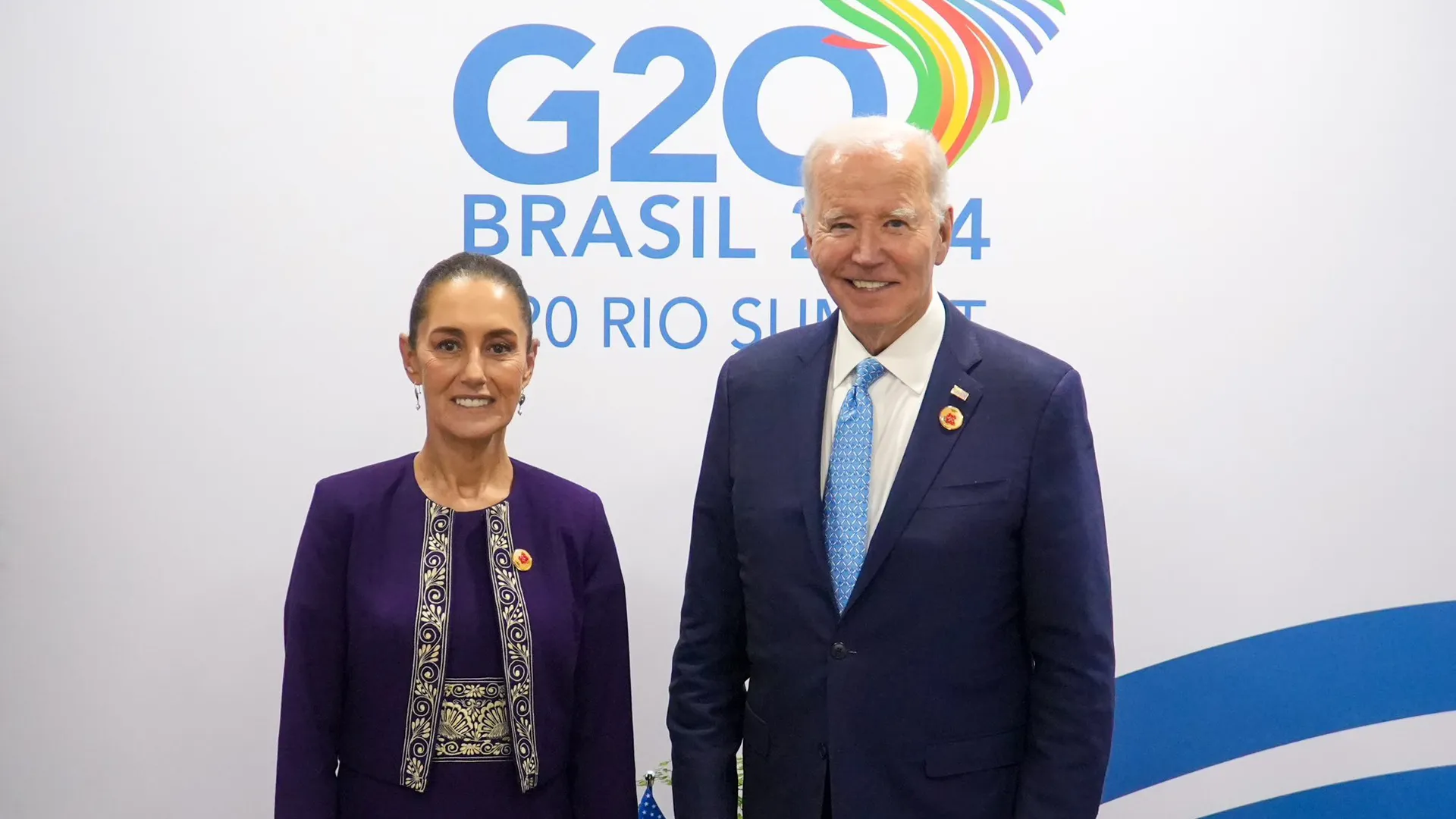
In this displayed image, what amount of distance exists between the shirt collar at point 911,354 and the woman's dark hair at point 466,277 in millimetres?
607

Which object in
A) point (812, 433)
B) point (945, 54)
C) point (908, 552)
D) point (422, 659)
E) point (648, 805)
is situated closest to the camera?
point (908, 552)

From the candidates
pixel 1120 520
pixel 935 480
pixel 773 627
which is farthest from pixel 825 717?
pixel 1120 520

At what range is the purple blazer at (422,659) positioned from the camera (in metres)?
2.17

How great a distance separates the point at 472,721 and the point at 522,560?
0.94 feet

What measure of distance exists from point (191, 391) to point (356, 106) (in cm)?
78

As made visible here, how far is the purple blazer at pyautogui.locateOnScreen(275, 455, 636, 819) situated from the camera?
7.13ft

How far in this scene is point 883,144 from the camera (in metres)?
2.00

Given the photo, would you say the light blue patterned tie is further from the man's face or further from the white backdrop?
the white backdrop

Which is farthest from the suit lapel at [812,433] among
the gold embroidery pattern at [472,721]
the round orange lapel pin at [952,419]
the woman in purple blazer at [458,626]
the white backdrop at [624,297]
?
the white backdrop at [624,297]

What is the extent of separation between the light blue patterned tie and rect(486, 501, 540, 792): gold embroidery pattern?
57 cm

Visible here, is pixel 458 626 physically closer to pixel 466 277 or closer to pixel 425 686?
pixel 425 686

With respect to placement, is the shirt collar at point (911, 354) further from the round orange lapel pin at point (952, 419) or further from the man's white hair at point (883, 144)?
the man's white hair at point (883, 144)

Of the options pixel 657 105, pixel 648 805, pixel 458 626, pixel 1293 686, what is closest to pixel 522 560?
pixel 458 626

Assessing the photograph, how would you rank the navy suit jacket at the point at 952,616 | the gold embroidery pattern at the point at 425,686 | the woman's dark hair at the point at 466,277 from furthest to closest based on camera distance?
the woman's dark hair at the point at 466,277 < the gold embroidery pattern at the point at 425,686 < the navy suit jacket at the point at 952,616
